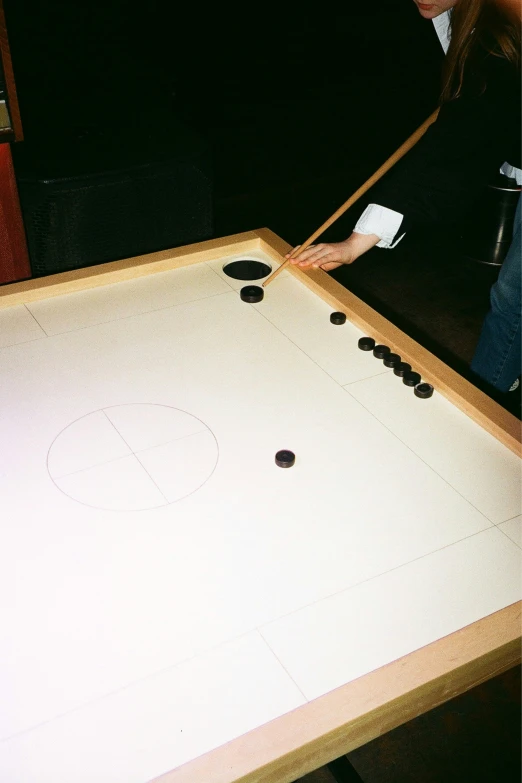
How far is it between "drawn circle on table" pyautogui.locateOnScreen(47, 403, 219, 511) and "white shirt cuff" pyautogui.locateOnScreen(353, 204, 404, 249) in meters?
0.78

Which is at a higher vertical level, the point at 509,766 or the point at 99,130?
the point at 99,130

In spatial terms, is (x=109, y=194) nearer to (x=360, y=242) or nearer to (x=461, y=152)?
(x=360, y=242)

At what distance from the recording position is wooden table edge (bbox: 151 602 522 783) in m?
0.90

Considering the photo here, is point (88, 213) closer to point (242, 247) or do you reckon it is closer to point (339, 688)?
point (242, 247)

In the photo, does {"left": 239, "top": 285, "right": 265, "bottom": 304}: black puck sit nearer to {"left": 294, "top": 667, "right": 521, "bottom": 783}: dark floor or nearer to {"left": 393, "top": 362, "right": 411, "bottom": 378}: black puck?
{"left": 393, "top": 362, "right": 411, "bottom": 378}: black puck

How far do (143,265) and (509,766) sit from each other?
1.47 m

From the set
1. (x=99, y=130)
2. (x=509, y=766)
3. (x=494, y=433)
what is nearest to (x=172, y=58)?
(x=99, y=130)

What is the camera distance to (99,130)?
2.79 meters

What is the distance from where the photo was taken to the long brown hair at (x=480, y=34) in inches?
63.6

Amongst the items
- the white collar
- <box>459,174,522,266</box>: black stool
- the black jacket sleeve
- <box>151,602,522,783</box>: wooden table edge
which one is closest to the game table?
<box>151,602,522,783</box>: wooden table edge

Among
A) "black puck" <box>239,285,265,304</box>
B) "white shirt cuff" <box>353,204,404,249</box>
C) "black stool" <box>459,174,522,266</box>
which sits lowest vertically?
"black stool" <box>459,174,522,266</box>

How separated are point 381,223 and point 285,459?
0.84m

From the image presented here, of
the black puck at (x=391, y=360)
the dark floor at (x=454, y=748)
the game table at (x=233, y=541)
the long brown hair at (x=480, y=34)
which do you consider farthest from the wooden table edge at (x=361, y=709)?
the long brown hair at (x=480, y=34)

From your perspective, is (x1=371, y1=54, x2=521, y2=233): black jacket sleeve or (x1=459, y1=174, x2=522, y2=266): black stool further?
(x1=459, y1=174, x2=522, y2=266): black stool
